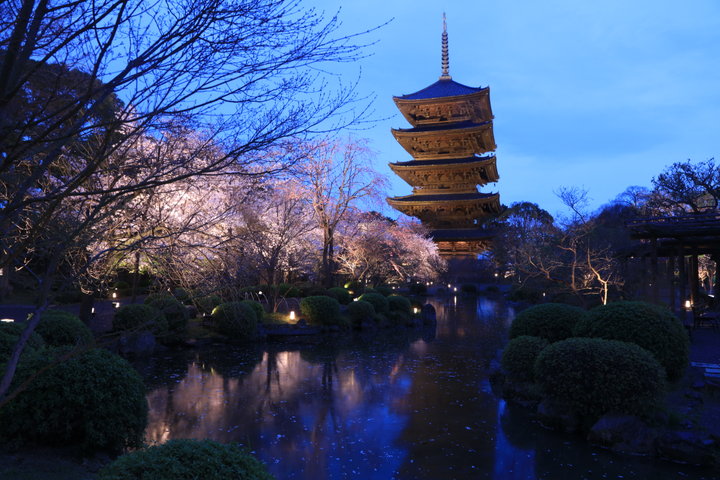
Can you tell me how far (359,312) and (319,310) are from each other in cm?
225

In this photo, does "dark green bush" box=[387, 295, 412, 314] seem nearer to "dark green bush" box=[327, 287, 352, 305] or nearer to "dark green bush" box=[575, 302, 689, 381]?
"dark green bush" box=[327, 287, 352, 305]

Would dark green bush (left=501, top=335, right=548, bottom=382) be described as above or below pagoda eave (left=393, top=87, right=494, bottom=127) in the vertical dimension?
below

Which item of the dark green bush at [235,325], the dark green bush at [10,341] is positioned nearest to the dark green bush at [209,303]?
the dark green bush at [235,325]

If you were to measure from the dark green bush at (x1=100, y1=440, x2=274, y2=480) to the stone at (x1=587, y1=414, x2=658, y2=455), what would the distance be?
5.85m

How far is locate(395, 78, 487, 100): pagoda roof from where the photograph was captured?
143 feet

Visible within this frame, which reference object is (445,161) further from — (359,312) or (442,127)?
(359,312)

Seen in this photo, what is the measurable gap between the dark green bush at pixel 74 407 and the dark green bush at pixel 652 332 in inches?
309

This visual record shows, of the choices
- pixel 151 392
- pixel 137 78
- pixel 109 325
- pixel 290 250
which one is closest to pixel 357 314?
pixel 290 250

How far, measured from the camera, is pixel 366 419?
836cm

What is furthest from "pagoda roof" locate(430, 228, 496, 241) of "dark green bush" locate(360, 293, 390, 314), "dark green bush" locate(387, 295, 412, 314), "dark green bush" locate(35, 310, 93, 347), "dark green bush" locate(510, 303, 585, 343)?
"dark green bush" locate(35, 310, 93, 347)

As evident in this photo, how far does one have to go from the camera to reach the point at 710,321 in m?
16.1

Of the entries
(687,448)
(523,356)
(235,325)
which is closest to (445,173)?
(235,325)

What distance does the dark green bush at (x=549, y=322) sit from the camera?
34.5ft

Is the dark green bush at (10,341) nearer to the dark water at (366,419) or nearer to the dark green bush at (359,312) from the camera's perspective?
the dark water at (366,419)
